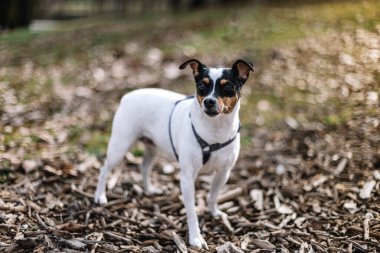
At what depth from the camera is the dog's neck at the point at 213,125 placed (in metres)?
4.06

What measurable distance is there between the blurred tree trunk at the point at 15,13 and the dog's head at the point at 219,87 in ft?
38.0

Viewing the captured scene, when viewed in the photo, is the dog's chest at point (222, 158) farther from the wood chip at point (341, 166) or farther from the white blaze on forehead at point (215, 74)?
the wood chip at point (341, 166)

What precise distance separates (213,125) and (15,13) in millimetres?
12106

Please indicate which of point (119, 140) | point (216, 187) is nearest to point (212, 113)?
point (216, 187)

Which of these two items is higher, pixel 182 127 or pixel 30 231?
pixel 182 127

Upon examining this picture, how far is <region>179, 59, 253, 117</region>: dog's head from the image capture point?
3.83 m

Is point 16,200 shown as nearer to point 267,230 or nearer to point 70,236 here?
point 70,236

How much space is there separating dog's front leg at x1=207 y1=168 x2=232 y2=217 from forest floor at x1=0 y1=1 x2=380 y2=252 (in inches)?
4.4

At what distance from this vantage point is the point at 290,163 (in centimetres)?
595

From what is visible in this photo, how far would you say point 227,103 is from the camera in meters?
3.93

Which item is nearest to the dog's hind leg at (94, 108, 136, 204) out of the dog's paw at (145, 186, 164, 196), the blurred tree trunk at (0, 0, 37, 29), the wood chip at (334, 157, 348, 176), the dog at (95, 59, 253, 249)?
the dog at (95, 59, 253, 249)

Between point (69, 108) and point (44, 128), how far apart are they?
3.01 feet

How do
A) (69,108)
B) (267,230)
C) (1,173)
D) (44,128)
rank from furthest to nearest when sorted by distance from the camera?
A: (69,108) → (44,128) → (1,173) → (267,230)

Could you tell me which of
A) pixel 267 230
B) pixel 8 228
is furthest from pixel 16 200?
pixel 267 230
